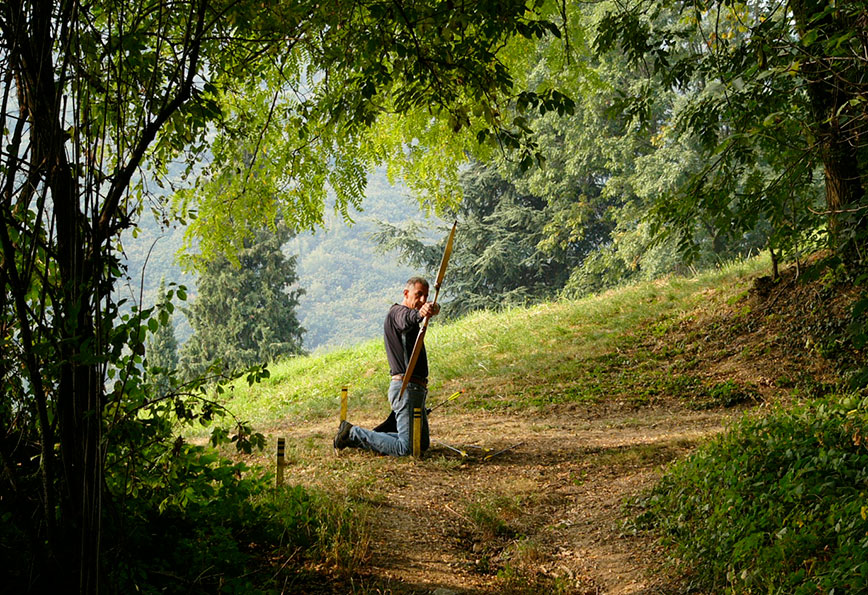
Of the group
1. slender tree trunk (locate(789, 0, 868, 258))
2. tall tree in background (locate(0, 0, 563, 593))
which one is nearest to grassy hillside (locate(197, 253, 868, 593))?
slender tree trunk (locate(789, 0, 868, 258))

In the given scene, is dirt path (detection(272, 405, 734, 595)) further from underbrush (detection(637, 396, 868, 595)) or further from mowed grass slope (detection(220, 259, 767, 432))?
mowed grass slope (detection(220, 259, 767, 432))

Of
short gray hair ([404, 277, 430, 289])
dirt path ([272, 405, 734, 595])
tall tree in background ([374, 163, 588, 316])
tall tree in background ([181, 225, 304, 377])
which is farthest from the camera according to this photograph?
tall tree in background ([374, 163, 588, 316])

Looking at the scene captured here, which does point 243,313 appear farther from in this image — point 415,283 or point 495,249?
point 415,283

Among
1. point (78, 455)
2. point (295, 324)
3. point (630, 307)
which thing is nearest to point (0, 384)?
point (78, 455)

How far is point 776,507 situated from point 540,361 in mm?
9086

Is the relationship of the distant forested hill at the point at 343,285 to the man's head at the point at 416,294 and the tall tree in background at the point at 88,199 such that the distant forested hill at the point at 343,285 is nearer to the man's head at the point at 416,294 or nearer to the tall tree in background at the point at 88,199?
the man's head at the point at 416,294

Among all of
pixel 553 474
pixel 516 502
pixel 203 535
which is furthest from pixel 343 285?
pixel 203 535

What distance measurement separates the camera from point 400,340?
7707mm

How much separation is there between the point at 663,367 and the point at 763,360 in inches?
71.9

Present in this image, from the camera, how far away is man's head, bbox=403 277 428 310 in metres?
7.64

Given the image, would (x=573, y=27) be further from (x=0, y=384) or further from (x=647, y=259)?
(x=647, y=259)

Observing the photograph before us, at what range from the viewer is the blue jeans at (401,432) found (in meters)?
7.61

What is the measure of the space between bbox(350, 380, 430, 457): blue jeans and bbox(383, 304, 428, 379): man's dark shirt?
0.57 ft

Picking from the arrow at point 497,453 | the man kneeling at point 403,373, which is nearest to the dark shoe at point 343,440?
the man kneeling at point 403,373
